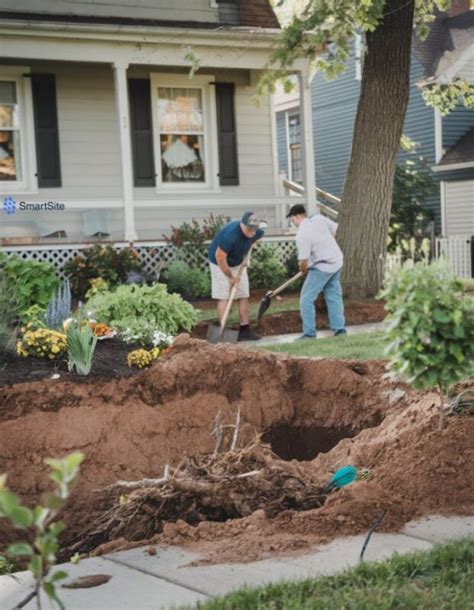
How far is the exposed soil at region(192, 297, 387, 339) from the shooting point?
13547 mm

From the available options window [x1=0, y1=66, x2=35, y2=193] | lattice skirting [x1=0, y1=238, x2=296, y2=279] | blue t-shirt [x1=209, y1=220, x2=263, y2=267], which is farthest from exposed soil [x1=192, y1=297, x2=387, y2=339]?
window [x1=0, y1=66, x2=35, y2=193]

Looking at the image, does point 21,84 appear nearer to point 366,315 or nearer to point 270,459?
point 366,315

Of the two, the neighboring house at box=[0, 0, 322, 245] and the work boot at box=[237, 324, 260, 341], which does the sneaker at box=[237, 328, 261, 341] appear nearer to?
the work boot at box=[237, 324, 260, 341]

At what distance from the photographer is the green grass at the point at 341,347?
950cm

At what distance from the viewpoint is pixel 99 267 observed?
16125 millimetres

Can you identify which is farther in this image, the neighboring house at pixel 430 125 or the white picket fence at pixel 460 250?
the neighboring house at pixel 430 125

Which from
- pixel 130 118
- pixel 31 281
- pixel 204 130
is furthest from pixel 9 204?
pixel 31 281

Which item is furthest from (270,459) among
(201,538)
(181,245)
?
(181,245)

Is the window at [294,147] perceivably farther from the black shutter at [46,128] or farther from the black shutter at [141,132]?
the black shutter at [46,128]

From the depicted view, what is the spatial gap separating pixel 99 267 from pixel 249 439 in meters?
8.82

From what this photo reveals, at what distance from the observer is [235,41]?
18.0 meters

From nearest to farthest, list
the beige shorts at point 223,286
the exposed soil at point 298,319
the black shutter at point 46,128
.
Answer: the beige shorts at point 223,286 → the exposed soil at point 298,319 → the black shutter at point 46,128

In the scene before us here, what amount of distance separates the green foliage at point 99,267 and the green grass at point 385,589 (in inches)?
472

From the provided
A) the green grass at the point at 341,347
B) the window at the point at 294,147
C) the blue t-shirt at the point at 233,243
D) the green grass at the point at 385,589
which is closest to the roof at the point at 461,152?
the window at the point at 294,147
